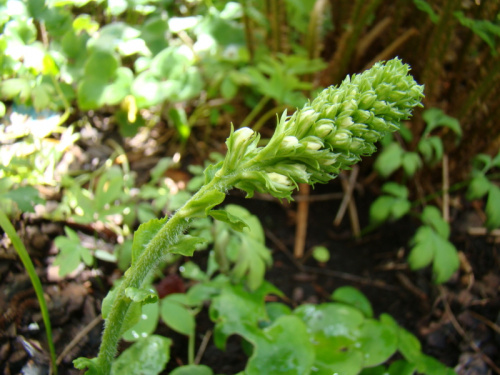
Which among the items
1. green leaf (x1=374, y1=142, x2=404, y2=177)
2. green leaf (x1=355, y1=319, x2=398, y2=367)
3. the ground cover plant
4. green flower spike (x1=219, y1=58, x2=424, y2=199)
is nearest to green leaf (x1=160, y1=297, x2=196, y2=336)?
the ground cover plant

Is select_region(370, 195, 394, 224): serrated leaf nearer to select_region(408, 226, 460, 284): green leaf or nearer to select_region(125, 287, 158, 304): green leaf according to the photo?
select_region(408, 226, 460, 284): green leaf

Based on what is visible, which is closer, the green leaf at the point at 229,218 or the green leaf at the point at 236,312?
the green leaf at the point at 229,218

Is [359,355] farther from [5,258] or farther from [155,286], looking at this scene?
[5,258]

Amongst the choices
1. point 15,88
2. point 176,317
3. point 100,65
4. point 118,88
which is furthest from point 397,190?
point 15,88

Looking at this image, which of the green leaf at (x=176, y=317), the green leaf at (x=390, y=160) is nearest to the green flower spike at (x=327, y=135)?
the green leaf at (x=176, y=317)

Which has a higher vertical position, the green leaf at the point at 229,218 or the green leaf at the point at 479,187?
the green leaf at the point at 229,218

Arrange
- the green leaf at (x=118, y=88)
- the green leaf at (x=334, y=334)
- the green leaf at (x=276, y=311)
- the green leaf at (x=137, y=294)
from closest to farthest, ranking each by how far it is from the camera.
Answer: the green leaf at (x=137, y=294) < the green leaf at (x=334, y=334) < the green leaf at (x=276, y=311) < the green leaf at (x=118, y=88)

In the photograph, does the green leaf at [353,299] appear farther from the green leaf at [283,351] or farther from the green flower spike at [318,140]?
the green flower spike at [318,140]

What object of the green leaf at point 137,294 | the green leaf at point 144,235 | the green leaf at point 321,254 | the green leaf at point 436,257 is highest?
the green leaf at point 144,235
